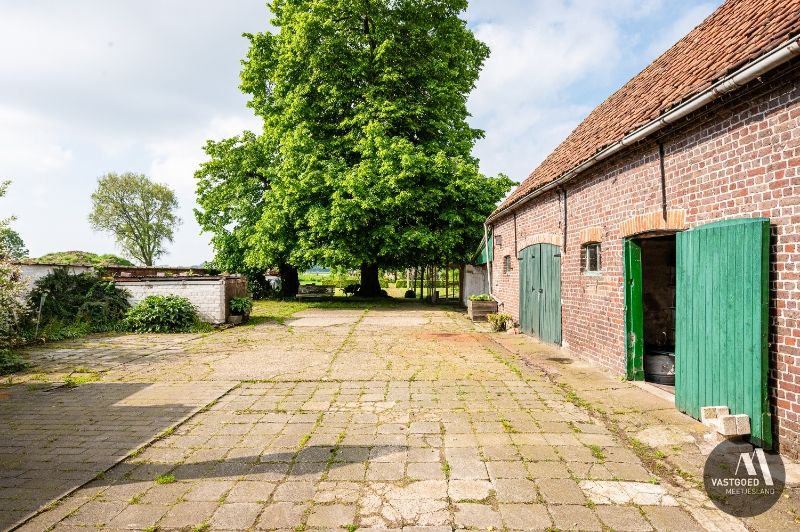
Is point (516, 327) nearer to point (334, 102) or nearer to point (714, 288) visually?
point (714, 288)

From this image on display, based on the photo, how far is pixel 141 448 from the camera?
4.21m

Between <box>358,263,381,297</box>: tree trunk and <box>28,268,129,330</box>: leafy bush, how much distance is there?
13547mm

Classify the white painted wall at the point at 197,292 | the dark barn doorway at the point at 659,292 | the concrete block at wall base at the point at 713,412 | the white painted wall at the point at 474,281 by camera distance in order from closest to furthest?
the concrete block at wall base at the point at 713,412 → the dark barn doorway at the point at 659,292 → the white painted wall at the point at 197,292 → the white painted wall at the point at 474,281

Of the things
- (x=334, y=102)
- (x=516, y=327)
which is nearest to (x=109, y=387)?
A: (x=516, y=327)

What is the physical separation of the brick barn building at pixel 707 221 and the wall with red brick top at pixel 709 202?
1cm

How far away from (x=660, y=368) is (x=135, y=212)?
50603 millimetres

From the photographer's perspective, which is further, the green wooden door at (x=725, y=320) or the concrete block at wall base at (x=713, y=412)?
the concrete block at wall base at (x=713, y=412)

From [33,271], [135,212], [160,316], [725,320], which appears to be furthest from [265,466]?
[135,212]

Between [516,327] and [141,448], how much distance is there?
31.5ft

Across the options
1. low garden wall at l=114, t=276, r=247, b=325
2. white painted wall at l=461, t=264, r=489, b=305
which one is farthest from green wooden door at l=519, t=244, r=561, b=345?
low garden wall at l=114, t=276, r=247, b=325

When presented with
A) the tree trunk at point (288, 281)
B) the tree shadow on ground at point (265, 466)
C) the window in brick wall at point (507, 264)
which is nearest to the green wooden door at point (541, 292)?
the window in brick wall at point (507, 264)

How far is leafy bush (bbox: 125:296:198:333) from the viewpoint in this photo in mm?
12672

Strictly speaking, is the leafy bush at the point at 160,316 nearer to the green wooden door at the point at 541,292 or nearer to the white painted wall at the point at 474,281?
the green wooden door at the point at 541,292

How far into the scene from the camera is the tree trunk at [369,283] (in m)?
25.7
